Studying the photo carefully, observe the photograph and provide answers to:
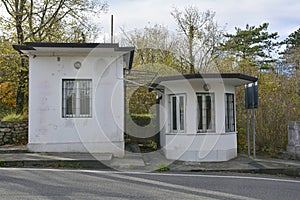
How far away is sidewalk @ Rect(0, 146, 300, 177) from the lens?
359 inches

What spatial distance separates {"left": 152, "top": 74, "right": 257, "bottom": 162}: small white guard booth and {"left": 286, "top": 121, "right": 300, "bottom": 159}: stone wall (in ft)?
6.81

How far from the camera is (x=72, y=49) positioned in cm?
1074

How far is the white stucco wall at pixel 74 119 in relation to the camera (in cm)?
1102

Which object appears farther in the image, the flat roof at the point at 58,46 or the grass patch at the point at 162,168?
the flat roof at the point at 58,46

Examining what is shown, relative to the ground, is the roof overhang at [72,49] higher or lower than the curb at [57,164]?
higher

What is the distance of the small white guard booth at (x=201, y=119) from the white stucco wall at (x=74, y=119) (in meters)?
1.89

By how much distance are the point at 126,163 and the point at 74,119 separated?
2.86 meters

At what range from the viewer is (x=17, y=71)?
17031 millimetres

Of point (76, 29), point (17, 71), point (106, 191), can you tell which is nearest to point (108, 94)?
point (106, 191)

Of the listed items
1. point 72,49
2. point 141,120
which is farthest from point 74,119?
point 141,120

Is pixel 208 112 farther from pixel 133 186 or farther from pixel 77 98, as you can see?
pixel 133 186

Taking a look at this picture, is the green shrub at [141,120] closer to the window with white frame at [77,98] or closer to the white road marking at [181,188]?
the window with white frame at [77,98]

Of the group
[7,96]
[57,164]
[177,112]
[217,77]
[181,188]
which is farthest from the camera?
[7,96]

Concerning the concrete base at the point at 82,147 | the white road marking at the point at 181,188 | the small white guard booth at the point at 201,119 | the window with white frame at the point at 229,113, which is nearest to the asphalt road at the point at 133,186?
the white road marking at the point at 181,188
